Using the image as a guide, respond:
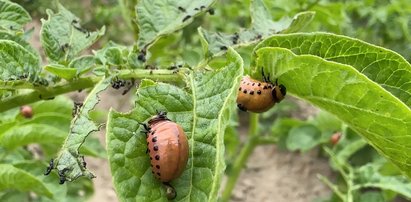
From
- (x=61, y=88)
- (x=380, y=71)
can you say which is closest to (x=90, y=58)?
(x=61, y=88)

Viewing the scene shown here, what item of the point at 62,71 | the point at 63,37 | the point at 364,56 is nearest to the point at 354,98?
the point at 364,56

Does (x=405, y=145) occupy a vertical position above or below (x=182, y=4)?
above

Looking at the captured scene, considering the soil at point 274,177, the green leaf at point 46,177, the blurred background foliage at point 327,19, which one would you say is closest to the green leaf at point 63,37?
the green leaf at point 46,177

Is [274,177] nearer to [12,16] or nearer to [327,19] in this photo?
[327,19]

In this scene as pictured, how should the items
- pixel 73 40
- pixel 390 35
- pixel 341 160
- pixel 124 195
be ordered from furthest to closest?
pixel 390 35 < pixel 341 160 < pixel 73 40 < pixel 124 195

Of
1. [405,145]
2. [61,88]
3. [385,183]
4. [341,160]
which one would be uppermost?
[405,145]

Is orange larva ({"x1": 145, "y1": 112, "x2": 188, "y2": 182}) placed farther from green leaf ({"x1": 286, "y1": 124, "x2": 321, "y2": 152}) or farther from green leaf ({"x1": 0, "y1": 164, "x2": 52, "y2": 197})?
green leaf ({"x1": 286, "y1": 124, "x2": 321, "y2": 152})

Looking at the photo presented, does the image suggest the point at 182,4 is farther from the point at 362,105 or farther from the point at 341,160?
Answer: the point at 341,160
